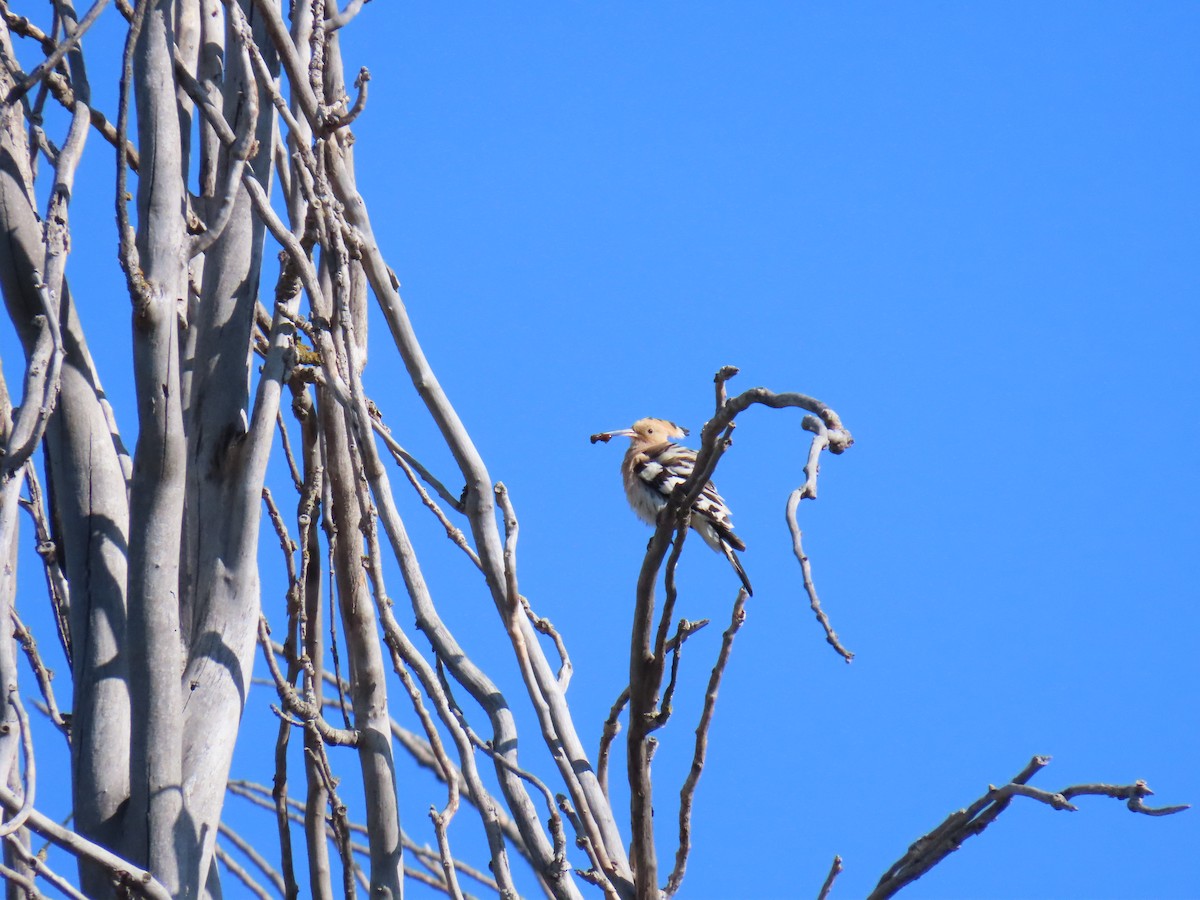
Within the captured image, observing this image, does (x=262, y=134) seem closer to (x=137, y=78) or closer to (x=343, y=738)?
(x=137, y=78)

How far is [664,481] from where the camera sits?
21.8 feet

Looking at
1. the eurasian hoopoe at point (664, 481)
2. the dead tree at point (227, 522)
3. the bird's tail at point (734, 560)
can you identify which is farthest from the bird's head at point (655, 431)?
the dead tree at point (227, 522)

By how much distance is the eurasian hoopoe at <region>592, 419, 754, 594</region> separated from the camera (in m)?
5.84

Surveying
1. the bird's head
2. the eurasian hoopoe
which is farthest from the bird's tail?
the bird's head

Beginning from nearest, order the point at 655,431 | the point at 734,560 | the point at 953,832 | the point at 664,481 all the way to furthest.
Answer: the point at 953,832 < the point at 734,560 < the point at 664,481 < the point at 655,431

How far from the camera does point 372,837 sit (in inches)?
97.8

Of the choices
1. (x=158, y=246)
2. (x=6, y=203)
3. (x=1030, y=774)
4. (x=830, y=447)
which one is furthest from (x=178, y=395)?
(x=1030, y=774)

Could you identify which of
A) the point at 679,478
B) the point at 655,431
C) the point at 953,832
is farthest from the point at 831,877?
the point at 655,431

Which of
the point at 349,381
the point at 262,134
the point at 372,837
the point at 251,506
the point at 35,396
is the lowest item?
the point at 372,837

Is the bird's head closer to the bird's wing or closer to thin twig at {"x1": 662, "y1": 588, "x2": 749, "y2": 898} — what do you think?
the bird's wing

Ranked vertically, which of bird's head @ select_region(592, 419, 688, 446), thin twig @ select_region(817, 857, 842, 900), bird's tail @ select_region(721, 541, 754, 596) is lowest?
thin twig @ select_region(817, 857, 842, 900)

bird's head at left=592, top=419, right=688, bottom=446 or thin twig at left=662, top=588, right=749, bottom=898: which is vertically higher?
bird's head at left=592, top=419, right=688, bottom=446

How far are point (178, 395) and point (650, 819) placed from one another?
3.91 feet

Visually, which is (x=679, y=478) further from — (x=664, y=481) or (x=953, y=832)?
(x=953, y=832)
